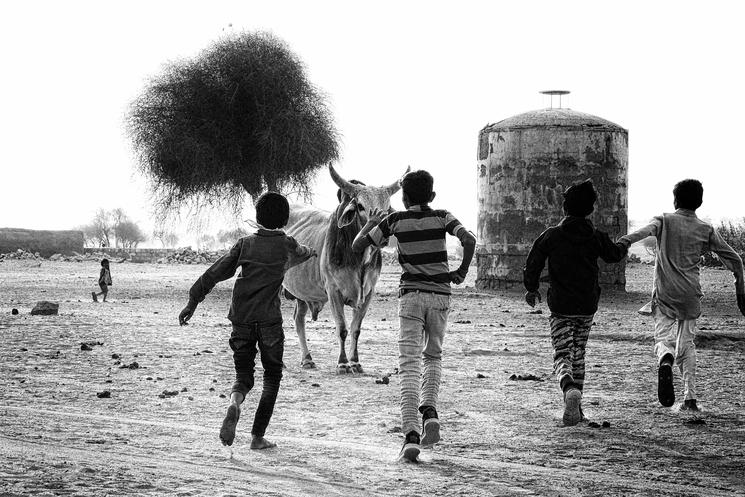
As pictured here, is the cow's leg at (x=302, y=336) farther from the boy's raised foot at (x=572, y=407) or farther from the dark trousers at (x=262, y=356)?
the dark trousers at (x=262, y=356)

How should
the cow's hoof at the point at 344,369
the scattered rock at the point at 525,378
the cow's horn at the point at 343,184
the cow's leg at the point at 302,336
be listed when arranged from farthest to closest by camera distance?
the cow's leg at the point at 302,336
the cow's hoof at the point at 344,369
the cow's horn at the point at 343,184
the scattered rock at the point at 525,378

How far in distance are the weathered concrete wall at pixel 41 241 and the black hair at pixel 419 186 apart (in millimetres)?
60185

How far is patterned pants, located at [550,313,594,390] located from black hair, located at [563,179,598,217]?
79cm

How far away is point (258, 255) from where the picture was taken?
6742 millimetres

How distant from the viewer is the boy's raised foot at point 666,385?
7859 mm

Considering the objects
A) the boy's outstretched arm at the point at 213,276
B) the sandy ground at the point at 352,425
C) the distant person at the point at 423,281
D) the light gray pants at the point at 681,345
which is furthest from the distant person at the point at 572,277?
the boy's outstretched arm at the point at 213,276

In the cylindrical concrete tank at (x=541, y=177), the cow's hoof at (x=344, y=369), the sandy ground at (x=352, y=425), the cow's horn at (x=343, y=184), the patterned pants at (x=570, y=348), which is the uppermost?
the cylindrical concrete tank at (x=541, y=177)

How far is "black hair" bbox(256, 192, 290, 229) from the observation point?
6.86m

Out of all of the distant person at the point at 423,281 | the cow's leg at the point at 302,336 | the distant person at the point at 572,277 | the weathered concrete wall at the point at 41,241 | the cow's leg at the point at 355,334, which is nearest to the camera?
the distant person at the point at 423,281

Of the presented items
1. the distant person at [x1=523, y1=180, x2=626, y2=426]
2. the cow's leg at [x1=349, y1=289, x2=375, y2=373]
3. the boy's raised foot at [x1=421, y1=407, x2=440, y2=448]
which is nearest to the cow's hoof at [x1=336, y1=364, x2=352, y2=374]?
the cow's leg at [x1=349, y1=289, x2=375, y2=373]

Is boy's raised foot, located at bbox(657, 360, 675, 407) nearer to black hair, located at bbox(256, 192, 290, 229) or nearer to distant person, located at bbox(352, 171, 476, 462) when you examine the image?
distant person, located at bbox(352, 171, 476, 462)

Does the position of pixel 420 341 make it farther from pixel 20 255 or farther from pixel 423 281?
pixel 20 255

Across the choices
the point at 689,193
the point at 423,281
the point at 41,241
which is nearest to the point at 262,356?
the point at 423,281

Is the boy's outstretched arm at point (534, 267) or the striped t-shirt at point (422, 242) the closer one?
the striped t-shirt at point (422, 242)
